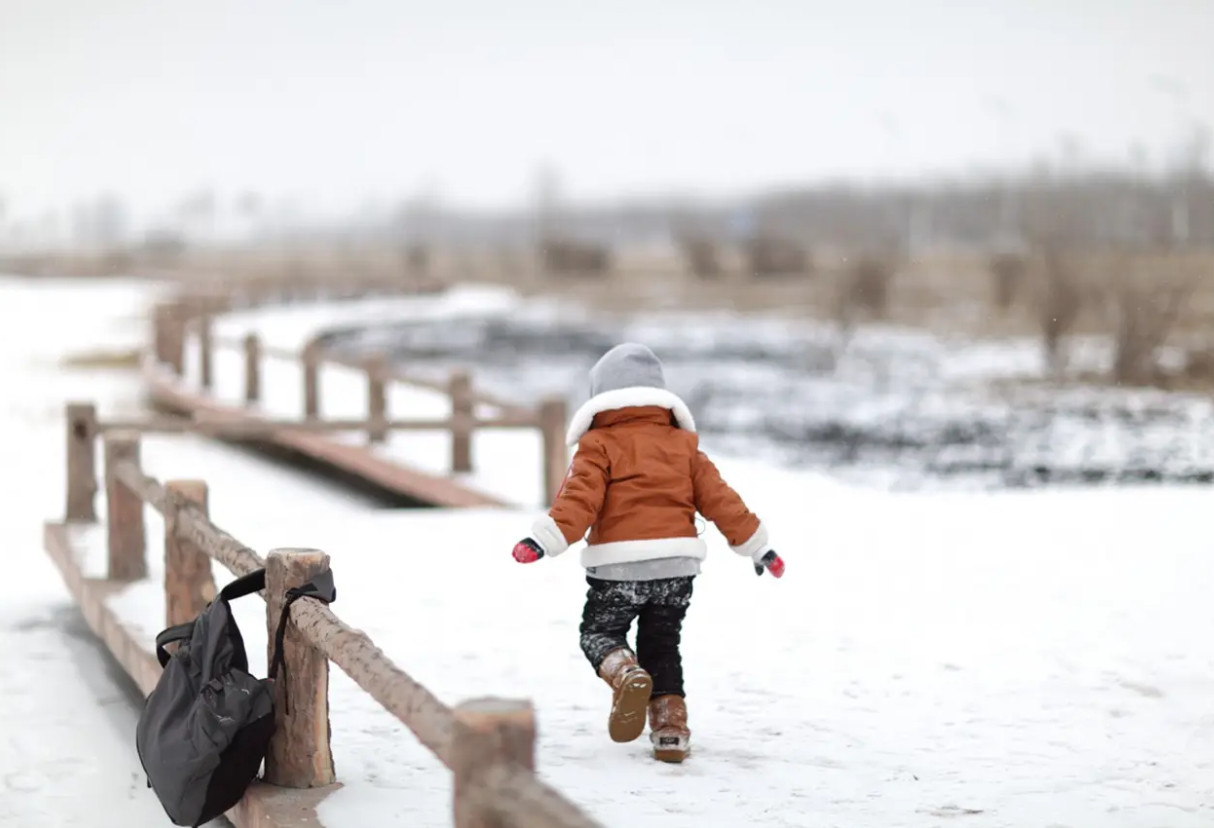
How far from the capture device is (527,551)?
4750 millimetres

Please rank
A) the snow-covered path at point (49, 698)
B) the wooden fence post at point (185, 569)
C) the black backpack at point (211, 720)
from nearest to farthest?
1. the black backpack at point (211, 720)
2. the snow-covered path at point (49, 698)
3. the wooden fence post at point (185, 569)

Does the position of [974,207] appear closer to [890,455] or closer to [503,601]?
[890,455]

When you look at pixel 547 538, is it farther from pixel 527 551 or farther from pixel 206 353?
pixel 206 353

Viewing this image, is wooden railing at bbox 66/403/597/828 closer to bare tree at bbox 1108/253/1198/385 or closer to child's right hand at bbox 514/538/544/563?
child's right hand at bbox 514/538/544/563

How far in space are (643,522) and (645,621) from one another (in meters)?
0.35

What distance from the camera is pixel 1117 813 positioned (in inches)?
189

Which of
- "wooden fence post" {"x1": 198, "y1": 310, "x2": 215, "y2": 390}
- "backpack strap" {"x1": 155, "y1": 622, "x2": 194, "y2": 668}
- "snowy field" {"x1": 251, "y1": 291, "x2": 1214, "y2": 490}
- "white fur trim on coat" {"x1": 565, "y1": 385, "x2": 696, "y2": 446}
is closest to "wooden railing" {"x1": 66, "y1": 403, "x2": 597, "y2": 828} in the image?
"backpack strap" {"x1": 155, "y1": 622, "x2": 194, "y2": 668}

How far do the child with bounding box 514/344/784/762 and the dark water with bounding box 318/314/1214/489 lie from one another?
8.87 m

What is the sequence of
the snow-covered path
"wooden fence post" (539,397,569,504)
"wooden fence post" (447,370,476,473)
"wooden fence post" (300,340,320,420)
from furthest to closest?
"wooden fence post" (300,340,320,420), "wooden fence post" (447,370,476,473), "wooden fence post" (539,397,569,504), the snow-covered path

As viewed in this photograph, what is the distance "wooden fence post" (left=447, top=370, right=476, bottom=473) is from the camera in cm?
1269

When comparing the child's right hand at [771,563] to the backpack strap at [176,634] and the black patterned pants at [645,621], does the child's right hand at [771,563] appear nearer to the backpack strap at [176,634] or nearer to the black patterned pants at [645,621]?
the black patterned pants at [645,621]

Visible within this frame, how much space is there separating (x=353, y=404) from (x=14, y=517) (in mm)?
6107

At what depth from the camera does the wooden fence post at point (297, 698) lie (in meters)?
4.58

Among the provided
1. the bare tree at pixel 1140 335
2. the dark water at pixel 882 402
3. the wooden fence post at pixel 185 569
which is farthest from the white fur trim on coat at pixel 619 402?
the bare tree at pixel 1140 335
